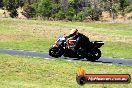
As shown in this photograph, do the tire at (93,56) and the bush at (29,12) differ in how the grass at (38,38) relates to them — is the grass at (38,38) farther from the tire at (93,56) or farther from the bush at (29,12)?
the bush at (29,12)

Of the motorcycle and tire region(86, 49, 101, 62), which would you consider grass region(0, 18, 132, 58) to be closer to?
the motorcycle

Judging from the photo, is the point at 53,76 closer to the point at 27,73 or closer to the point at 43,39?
the point at 27,73

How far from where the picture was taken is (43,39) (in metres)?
41.9

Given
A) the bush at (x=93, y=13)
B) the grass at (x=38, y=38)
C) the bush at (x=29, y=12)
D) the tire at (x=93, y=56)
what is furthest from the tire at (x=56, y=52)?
the bush at (x=29, y=12)

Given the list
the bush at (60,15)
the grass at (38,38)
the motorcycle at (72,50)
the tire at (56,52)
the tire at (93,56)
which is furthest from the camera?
the bush at (60,15)

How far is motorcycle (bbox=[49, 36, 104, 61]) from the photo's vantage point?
23375mm

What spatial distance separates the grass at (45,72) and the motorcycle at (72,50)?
1.13 meters

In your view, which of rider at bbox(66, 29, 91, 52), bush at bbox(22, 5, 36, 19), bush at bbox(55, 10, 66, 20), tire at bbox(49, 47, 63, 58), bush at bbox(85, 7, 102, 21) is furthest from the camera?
bush at bbox(22, 5, 36, 19)

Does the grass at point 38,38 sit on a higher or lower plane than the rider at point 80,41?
lower

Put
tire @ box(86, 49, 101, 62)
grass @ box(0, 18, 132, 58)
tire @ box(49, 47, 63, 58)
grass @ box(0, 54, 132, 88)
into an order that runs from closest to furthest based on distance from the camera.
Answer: grass @ box(0, 54, 132, 88) → tire @ box(86, 49, 101, 62) → tire @ box(49, 47, 63, 58) → grass @ box(0, 18, 132, 58)

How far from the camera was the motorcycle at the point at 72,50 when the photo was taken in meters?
23.4

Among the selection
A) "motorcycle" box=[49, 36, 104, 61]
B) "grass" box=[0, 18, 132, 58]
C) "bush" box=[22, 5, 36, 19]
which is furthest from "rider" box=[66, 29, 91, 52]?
"bush" box=[22, 5, 36, 19]

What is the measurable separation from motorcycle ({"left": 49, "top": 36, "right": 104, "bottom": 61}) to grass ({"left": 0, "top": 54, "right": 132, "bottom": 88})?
3.70 ft

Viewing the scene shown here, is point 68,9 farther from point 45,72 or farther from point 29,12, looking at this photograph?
point 45,72
